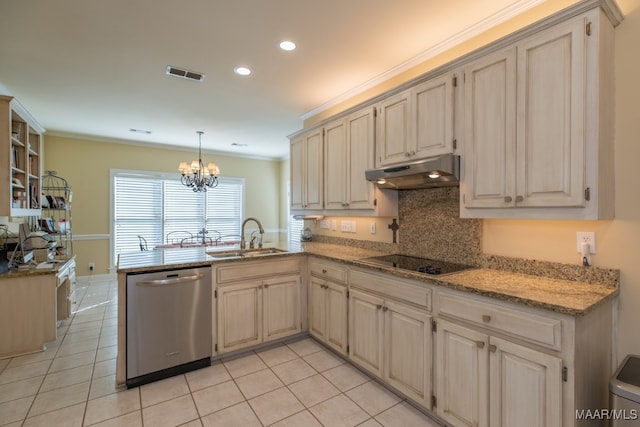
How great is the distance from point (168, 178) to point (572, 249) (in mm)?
6644

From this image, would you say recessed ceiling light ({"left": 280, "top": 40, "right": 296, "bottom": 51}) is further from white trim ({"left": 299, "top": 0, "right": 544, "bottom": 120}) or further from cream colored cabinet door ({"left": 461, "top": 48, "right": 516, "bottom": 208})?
cream colored cabinet door ({"left": 461, "top": 48, "right": 516, "bottom": 208})

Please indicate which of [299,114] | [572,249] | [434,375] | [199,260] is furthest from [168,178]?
[572,249]

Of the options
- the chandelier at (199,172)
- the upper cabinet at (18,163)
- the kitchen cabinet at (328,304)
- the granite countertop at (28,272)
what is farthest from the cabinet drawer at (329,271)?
the upper cabinet at (18,163)

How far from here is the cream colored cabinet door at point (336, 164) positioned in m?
3.11

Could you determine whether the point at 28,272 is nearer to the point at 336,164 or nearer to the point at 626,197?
the point at 336,164

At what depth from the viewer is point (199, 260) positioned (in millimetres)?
2648

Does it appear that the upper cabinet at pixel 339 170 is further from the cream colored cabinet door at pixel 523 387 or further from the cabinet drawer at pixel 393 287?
the cream colored cabinet door at pixel 523 387

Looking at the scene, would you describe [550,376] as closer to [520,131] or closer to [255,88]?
[520,131]

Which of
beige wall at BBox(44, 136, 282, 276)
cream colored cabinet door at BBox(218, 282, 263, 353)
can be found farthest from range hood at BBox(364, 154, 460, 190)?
beige wall at BBox(44, 136, 282, 276)

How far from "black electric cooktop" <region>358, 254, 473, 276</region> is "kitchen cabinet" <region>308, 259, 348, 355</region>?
35cm

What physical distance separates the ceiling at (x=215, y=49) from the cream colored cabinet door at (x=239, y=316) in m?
2.12

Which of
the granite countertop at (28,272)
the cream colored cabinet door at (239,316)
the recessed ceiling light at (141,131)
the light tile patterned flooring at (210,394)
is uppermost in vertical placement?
the recessed ceiling light at (141,131)

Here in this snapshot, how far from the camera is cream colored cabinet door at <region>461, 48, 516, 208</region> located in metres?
1.76

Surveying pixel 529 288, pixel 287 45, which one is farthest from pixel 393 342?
pixel 287 45
